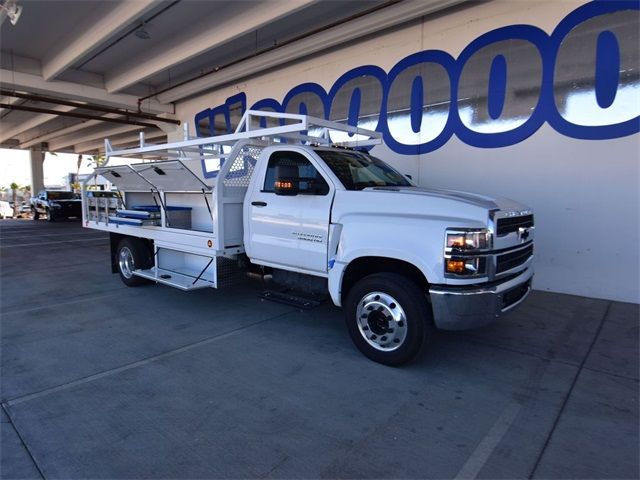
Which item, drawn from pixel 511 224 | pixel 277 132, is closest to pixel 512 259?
pixel 511 224

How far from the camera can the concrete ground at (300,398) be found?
2676 millimetres

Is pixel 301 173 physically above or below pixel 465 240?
above

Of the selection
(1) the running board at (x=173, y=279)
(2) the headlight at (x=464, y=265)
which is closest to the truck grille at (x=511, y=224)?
(2) the headlight at (x=464, y=265)

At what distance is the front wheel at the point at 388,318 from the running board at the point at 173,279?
7.46 ft

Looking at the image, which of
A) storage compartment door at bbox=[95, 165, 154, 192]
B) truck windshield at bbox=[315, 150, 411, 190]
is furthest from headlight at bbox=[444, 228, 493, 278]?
storage compartment door at bbox=[95, 165, 154, 192]

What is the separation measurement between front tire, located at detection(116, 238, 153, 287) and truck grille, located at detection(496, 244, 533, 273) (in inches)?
218

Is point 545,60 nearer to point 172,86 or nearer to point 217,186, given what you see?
point 217,186

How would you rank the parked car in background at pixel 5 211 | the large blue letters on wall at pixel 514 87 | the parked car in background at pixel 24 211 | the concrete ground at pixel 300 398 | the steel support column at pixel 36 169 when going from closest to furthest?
the concrete ground at pixel 300 398
the large blue letters on wall at pixel 514 87
the parked car in background at pixel 5 211
the parked car in background at pixel 24 211
the steel support column at pixel 36 169

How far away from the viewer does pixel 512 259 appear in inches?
159

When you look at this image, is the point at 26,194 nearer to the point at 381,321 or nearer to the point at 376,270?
the point at 376,270

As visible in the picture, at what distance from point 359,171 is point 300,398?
106 inches

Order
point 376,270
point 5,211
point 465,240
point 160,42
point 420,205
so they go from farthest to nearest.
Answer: point 5,211, point 160,42, point 376,270, point 420,205, point 465,240

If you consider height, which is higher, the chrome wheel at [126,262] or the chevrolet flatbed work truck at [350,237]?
the chevrolet flatbed work truck at [350,237]

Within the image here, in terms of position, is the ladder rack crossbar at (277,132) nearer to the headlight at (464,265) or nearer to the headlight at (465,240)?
the headlight at (465,240)
